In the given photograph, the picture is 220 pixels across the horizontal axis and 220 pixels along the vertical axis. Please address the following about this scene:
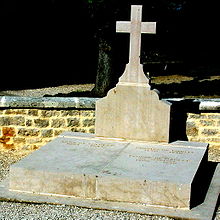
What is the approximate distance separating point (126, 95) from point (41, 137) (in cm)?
182

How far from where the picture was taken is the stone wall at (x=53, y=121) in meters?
7.33

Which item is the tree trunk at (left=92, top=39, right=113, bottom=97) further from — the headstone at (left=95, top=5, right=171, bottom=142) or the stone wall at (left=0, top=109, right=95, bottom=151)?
the headstone at (left=95, top=5, right=171, bottom=142)

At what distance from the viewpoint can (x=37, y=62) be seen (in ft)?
62.6

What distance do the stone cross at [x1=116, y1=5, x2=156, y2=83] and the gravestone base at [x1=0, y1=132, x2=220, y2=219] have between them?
3.29ft

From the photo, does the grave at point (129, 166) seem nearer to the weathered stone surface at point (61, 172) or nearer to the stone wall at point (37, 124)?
the weathered stone surface at point (61, 172)

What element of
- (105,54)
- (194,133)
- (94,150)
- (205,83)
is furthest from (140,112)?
(205,83)

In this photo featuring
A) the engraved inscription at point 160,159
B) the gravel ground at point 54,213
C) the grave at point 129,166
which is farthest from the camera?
the engraved inscription at point 160,159

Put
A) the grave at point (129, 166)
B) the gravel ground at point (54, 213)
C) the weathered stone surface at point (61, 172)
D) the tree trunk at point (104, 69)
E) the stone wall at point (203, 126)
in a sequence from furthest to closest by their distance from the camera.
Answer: the tree trunk at point (104, 69) < the stone wall at point (203, 126) < the weathered stone surface at point (61, 172) < the grave at point (129, 166) < the gravel ground at point (54, 213)

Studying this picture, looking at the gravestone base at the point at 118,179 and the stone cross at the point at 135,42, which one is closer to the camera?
the gravestone base at the point at 118,179

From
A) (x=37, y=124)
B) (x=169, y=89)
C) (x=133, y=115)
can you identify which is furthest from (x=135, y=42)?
(x=169, y=89)

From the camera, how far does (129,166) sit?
209 inches

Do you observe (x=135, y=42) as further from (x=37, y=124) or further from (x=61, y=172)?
(x=61, y=172)

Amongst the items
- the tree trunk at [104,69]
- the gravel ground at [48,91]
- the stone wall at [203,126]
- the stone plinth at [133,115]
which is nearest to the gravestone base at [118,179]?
the stone plinth at [133,115]

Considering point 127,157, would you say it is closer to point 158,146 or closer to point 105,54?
point 158,146
